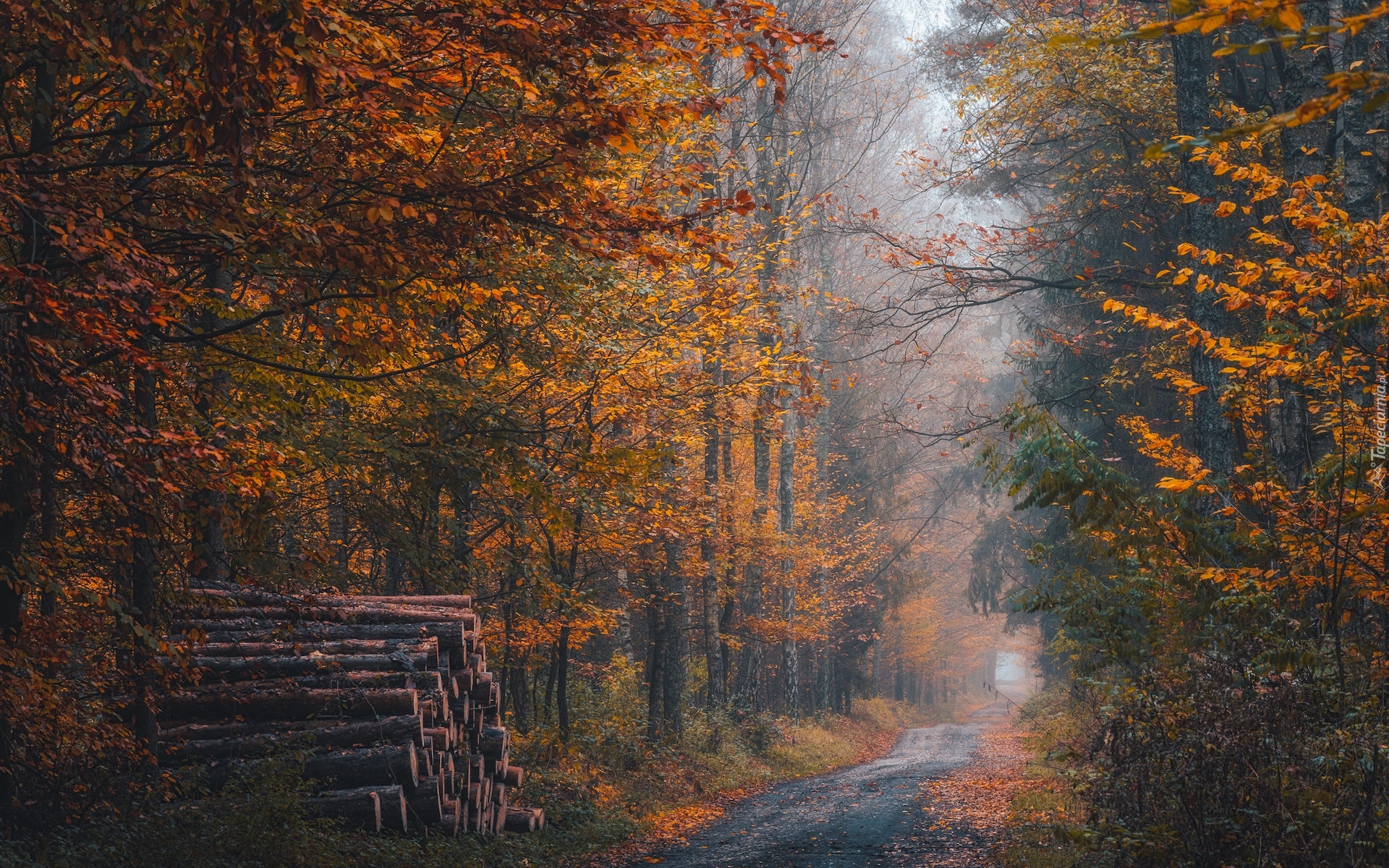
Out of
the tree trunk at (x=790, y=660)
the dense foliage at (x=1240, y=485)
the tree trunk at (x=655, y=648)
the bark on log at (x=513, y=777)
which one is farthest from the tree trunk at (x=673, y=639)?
the dense foliage at (x=1240, y=485)

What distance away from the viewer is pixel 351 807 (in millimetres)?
7832

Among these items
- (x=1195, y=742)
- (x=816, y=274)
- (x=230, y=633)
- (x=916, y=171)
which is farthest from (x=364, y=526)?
(x=816, y=274)

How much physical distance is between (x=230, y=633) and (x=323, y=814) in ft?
7.03

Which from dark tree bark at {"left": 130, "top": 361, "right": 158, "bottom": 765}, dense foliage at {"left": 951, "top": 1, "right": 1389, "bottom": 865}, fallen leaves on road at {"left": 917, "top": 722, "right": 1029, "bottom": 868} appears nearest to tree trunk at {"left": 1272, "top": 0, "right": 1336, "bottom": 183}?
dense foliage at {"left": 951, "top": 1, "right": 1389, "bottom": 865}

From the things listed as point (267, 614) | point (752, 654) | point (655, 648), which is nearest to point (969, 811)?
point (655, 648)

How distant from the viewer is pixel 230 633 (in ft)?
29.1

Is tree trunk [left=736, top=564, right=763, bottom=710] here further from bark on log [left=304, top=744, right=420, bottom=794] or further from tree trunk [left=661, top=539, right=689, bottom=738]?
bark on log [left=304, top=744, right=420, bottom=794]

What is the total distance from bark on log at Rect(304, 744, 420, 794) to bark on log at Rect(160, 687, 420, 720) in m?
0.40

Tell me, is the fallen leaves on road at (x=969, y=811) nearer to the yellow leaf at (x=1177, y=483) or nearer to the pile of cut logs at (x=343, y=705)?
the yellow leaf at (x=1177, y=483)

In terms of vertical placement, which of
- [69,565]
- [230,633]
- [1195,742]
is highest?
[69,565]

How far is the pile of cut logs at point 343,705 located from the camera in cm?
796

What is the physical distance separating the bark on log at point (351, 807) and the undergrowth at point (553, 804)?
12 cm

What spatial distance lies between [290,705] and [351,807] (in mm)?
1174

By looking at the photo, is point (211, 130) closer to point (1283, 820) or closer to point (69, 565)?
point (69, 565)
